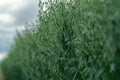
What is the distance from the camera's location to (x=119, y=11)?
7.13 m

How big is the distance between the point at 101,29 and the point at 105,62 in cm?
62

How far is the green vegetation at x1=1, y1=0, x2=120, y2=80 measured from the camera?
24.2 ft

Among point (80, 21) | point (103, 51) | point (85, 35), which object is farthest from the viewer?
point (80, 21)

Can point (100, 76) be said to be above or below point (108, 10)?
below

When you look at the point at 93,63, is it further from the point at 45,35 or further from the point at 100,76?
the point at 45,35

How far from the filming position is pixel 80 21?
32.0 feet

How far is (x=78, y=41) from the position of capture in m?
9.27

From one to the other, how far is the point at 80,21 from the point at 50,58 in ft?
6.74

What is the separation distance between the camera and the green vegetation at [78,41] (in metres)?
7.38

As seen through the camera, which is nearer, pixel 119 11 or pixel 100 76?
pixel 119 11

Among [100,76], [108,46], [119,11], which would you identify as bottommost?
[100,76]

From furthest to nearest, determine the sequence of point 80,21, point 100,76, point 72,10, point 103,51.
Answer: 1. point 72,10
2. point 80,21
3. point 100,76
4. point 103,51

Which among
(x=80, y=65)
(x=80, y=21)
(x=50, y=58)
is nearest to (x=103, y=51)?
(x=80, y=65)

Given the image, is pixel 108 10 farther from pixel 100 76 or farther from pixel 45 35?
pixel 45 35
